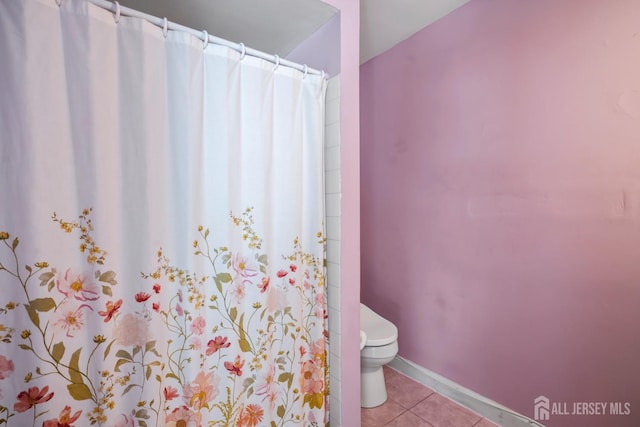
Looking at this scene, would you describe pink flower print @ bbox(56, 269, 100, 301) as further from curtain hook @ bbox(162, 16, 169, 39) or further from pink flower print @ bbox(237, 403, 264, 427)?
curtain hook @ bbox(162, 16, 169, 39)

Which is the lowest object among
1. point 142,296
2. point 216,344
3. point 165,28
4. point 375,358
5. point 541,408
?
point 541,408

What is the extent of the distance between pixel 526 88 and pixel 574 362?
129 cm

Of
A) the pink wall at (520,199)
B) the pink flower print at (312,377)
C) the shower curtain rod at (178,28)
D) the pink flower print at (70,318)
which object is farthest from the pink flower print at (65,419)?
the pink wall at (520,199)

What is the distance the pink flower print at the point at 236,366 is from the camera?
107 centimetres

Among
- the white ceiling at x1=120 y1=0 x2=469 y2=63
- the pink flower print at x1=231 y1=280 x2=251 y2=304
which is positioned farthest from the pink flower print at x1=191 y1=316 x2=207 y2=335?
the white ceiling at x1=120 y1=0 x2=469 y2=63

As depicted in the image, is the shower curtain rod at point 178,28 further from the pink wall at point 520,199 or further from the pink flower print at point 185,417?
the pink flower print at point 185,417

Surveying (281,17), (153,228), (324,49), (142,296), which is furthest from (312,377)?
(281,17)

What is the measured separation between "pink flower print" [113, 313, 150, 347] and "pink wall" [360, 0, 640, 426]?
5.18ft

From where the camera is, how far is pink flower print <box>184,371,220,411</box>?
0.99m

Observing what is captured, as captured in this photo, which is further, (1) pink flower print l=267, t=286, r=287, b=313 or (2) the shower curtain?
(1) pink flower print l=267, t=286, r=287, b=313

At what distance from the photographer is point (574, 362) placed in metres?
1.24

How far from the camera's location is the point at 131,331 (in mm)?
894

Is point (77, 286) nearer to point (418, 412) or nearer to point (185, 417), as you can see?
point (185, 417)

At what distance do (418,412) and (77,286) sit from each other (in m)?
1.77
